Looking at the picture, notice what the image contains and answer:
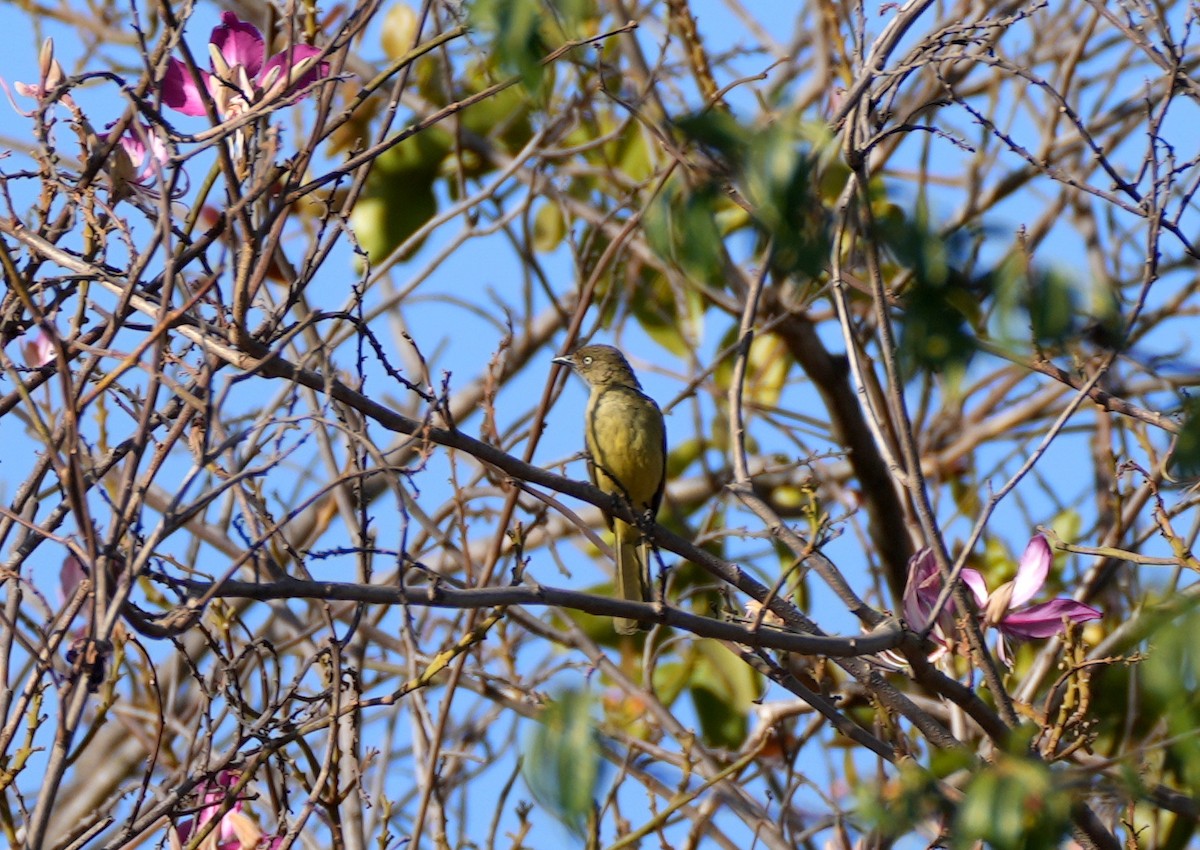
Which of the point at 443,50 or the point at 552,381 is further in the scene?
the point at 443,50

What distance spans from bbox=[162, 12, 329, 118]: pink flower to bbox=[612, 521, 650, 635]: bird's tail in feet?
8.26

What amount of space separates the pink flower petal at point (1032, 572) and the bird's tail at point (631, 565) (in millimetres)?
1803

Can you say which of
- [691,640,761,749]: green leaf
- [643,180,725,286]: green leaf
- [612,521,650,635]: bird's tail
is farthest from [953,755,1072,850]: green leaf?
[691,640,761,749]: green leaf

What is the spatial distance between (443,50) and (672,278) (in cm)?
147

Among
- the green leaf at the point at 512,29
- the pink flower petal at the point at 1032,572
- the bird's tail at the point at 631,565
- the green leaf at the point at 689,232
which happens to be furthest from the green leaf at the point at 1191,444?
the bird's tail at the point at 631,565

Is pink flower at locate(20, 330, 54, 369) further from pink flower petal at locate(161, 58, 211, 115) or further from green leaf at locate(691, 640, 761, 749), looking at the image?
green leaf at locate(691, 640, 761, 749)

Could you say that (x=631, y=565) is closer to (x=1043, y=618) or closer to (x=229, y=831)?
(x=1043, y=618)

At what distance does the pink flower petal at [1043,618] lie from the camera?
12.2ft

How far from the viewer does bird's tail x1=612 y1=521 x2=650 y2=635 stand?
18.0 feet

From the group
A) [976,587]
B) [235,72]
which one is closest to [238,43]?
[235,72]

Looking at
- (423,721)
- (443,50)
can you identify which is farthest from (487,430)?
(443,50)

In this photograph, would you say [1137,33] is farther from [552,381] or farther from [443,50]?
→ [443,50]

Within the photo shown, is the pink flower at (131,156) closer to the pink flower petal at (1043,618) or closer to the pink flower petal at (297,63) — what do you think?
the pink flower petal at (297,63)

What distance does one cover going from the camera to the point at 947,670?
4836mm
